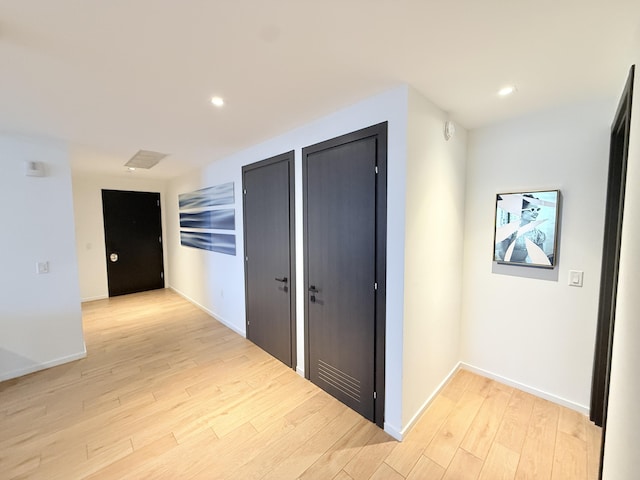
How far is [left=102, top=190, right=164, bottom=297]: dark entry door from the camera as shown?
5062mm

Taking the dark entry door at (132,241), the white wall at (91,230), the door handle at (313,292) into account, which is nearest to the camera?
the door handle at (313,292)

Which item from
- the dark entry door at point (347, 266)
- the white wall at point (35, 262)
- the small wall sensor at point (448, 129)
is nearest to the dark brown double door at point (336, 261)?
the dark entry door at point (347, 266)

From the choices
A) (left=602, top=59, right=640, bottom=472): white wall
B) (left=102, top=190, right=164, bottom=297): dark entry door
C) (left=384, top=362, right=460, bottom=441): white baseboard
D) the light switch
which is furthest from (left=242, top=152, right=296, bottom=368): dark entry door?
(left=102, top=190, right=164, bottom=297): dark entry door

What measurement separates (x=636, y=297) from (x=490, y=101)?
1.53 metres

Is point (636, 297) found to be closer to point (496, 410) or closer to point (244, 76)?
point (496, 410)

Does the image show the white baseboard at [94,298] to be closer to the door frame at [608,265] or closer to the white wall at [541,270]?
the white wall at [541,270]

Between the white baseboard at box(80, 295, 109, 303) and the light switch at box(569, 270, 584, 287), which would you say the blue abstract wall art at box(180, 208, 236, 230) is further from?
the light switch at box(569, 270, 584, 287)

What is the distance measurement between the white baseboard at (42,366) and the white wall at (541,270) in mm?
4125

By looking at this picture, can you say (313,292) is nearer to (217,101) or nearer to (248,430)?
(248,430)

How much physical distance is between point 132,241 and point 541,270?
6416mm

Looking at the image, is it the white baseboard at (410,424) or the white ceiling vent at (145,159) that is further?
the white ceiling vent at (145,159)

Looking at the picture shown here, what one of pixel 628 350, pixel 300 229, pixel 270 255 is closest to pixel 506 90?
pixel 628 350

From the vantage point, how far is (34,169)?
8.55 ft

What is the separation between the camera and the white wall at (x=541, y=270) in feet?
6.34
